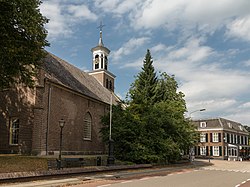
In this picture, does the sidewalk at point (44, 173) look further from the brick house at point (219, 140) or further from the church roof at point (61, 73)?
the brick house at point (219, 140)

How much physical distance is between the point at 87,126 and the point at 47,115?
27.2 feet

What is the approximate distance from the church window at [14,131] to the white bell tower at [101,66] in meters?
23.8

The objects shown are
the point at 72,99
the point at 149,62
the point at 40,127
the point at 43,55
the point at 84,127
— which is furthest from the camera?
the point at 149,62

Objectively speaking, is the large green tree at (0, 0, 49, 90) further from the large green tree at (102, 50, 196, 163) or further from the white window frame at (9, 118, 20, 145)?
the large green tree at (102, 50, 196, 163)

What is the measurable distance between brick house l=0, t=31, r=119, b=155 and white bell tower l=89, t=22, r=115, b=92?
16189 mm

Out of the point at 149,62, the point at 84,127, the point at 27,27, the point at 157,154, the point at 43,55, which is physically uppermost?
the point at 149,62

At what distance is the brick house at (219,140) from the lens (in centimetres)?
6812

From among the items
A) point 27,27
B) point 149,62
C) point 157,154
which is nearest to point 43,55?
point 27,27

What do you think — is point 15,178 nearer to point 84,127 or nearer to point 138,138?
point 138,138

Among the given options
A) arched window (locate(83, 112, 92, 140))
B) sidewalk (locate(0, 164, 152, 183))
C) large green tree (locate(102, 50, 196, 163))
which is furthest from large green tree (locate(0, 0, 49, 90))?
arched window (locate(83, 112, 92, 140))

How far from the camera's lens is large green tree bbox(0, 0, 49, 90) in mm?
17828

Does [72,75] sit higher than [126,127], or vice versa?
[72,75]

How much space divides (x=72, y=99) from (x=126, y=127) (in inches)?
298

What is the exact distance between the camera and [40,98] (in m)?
26.2
